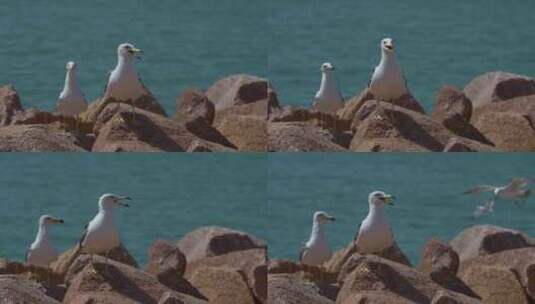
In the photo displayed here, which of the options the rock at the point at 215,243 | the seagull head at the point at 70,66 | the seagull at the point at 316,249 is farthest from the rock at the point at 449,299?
the seagull head at the point at 70,66

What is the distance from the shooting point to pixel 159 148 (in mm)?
22062

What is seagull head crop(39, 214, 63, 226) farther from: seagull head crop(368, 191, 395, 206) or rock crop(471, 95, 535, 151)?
rock crop(471, 95, 535, 151)

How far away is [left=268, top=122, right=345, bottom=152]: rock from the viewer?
22.2 meters

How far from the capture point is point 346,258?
72.5 feet

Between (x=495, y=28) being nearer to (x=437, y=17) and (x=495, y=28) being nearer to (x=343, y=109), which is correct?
(x=437, y=17)

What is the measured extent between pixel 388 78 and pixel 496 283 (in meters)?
2.08

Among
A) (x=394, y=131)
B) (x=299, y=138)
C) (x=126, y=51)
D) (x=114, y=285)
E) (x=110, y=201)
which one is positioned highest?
(x=126, y=51)

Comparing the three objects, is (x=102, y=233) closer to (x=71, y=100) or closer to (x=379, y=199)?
(x=71, y=100)

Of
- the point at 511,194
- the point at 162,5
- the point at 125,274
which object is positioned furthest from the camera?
the point at 162,5

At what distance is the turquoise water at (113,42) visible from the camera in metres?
23.3

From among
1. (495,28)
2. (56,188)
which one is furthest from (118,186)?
(495,28)

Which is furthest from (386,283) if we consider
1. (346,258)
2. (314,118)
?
(314,118)

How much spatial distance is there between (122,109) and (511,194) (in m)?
3.78

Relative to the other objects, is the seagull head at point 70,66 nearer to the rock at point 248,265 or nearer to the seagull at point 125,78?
the seagull at point 125,78
